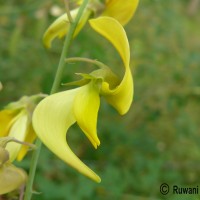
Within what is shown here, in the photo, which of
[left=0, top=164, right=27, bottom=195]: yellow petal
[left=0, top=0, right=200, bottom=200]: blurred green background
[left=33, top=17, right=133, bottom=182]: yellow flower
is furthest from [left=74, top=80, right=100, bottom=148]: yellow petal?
[left=0, top=0, right=200, bottom=200]: blurred green background

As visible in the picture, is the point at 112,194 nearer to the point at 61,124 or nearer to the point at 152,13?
the point at 61,124

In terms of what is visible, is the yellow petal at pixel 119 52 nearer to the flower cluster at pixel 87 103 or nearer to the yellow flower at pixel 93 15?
the flower cluster at pixel 87 103

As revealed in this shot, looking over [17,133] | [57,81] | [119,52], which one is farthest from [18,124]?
[119,52]

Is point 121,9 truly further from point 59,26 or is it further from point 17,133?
point 17,133

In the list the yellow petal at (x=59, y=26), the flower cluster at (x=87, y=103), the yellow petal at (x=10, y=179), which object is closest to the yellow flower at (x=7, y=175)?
the yellow petal at (x=10, y=179)

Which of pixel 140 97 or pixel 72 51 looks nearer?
pixel 72 51

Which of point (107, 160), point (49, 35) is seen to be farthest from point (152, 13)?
point (49, 35)
